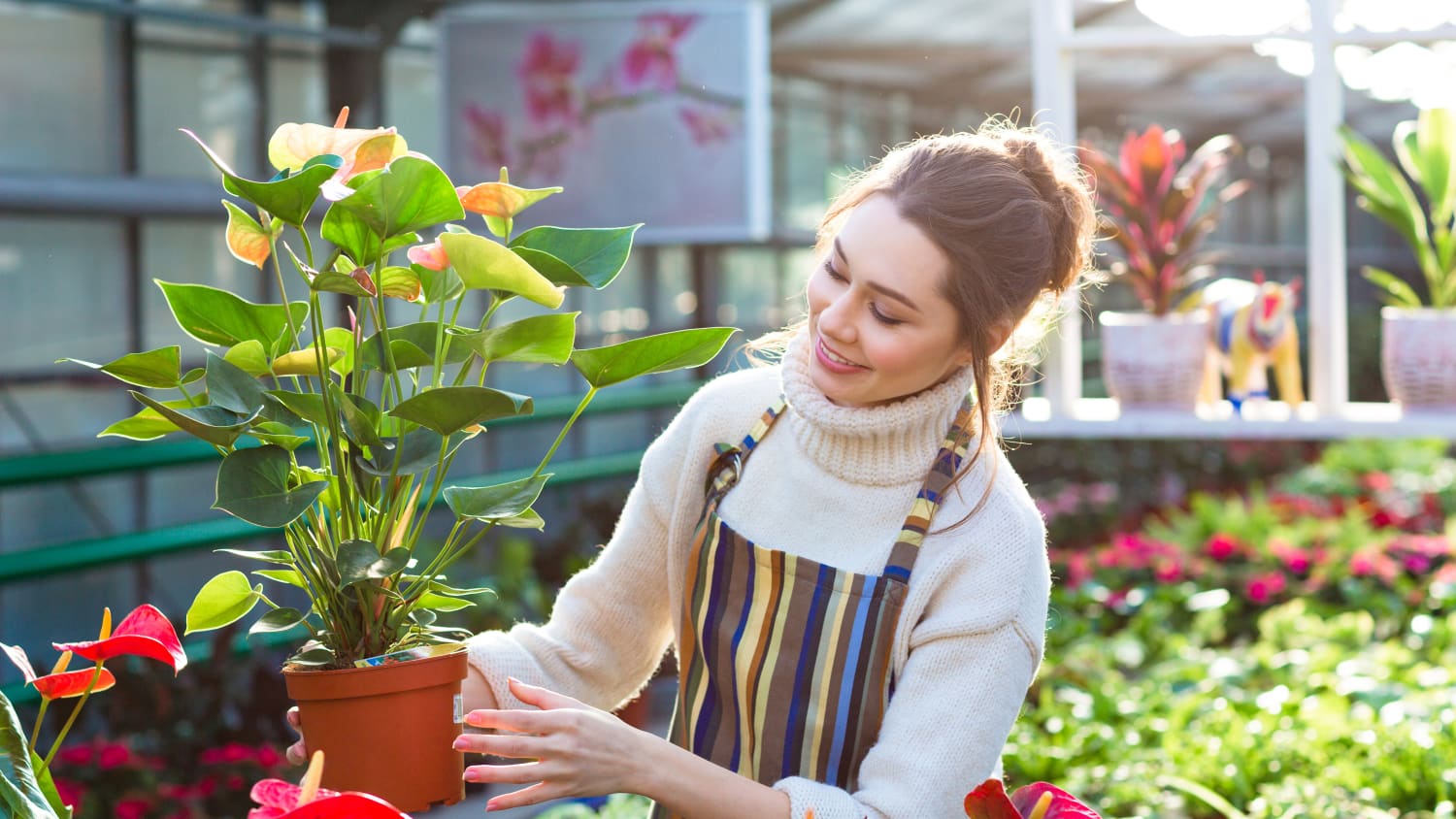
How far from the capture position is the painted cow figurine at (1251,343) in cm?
269

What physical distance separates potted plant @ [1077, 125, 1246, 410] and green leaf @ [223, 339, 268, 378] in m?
1.97

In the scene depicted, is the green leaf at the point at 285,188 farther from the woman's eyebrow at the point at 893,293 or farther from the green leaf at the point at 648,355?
the woman's eyebrow at the point at 893,293

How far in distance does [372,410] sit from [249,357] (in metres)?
0.09

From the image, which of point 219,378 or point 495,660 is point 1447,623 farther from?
point 219,378

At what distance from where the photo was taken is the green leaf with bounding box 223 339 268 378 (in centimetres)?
97

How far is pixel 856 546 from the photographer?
1.28 m

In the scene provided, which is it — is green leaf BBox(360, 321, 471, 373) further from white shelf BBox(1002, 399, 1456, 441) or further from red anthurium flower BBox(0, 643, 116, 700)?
white shelf BBox(1002, 399, 1456, 441)

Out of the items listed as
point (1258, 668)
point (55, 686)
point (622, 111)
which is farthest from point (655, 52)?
point (55, 686)

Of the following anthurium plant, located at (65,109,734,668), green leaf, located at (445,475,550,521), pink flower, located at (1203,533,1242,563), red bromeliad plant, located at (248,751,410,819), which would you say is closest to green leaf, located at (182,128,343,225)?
anthurium plant, located at (65,109,734,668)

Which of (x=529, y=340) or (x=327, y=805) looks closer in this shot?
(x=327, y=805)

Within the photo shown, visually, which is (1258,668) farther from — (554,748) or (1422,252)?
(554,748)

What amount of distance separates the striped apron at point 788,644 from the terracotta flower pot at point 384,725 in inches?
13.6

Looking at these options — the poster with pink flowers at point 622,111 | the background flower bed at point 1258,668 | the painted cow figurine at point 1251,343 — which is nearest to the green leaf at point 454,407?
the background flower bed at point 1258,668

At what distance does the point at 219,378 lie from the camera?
0.94 m
